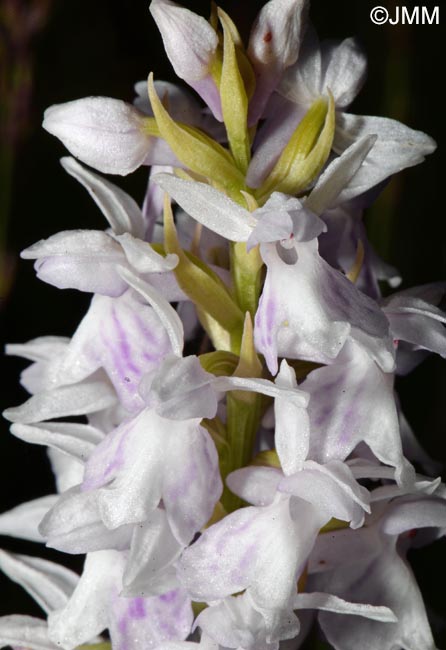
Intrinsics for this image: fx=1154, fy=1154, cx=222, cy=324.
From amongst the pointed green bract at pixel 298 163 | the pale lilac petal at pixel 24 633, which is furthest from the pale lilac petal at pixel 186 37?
the pale lilac petal at pixel 24 633

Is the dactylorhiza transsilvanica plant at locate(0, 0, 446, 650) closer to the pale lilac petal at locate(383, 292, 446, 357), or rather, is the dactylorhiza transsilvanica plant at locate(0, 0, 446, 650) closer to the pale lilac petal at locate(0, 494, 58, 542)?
the pale lilac petal at locate(383, 292, 446, 357)

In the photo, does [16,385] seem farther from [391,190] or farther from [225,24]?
[225,24]
